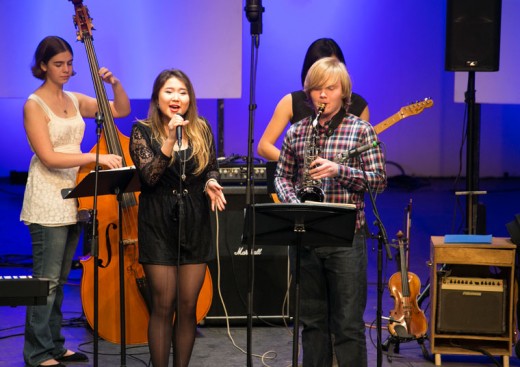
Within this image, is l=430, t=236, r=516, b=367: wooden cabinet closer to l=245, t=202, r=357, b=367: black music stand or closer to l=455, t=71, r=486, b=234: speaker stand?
l=455, t=71, r=486, b=234: speaker stand

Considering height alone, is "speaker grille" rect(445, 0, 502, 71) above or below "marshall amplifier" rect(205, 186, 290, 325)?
above

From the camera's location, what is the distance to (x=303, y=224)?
360 cm

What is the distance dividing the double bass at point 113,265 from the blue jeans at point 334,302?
89 cm

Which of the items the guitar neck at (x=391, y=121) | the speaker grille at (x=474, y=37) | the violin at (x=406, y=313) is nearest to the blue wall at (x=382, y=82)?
the speaker grille at (x=474, y=37)

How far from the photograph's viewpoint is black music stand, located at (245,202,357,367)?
353 centimetres

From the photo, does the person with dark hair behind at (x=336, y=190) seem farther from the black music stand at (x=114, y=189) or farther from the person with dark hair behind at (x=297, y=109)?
the person with dark hair behind at (x=297, y=109)

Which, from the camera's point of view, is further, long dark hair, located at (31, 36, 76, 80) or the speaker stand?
the speaker stand

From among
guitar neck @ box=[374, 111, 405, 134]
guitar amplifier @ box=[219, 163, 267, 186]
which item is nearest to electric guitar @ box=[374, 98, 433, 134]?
guitar neck @ box=[374, 111, 405, 134]

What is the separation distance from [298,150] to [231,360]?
166cm

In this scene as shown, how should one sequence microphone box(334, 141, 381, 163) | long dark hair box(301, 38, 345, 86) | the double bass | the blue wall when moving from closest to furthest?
microphone box(334, 141, 381, 163)
the double bass
long dark hair box(301, 38, 345, 86)
the blue wall

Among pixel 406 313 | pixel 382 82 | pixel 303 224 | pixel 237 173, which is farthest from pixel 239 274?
pixel 382 82

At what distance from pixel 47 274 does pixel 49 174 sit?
1.87ft


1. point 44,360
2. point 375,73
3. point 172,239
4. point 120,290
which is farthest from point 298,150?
point 375,73

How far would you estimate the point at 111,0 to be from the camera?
6.20 meters
